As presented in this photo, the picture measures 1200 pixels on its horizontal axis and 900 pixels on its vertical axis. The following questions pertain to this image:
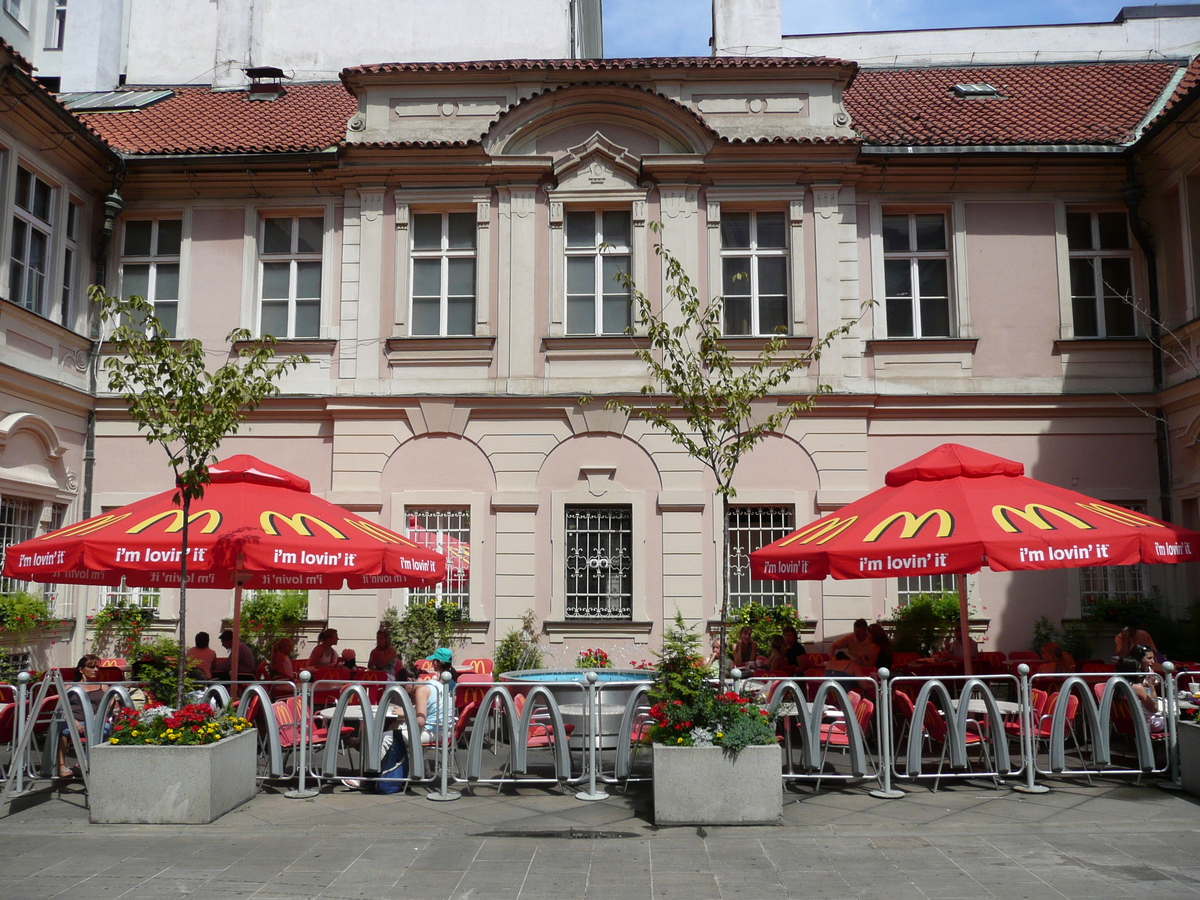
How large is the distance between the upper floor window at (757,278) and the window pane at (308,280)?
6.15m

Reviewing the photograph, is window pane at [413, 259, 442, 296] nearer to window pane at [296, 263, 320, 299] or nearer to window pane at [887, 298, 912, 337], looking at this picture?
window pane at [296, 263, 320, 299]

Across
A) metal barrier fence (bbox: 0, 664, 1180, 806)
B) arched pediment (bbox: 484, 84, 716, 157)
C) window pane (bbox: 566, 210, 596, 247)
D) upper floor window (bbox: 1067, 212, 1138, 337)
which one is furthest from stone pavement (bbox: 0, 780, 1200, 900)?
arched pediment (bbox: 484, 84, 716, 157)

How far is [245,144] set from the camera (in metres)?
15.8

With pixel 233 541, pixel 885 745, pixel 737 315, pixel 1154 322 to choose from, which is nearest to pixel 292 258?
pixel 737 315

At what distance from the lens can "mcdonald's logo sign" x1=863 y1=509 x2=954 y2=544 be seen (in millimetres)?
9281

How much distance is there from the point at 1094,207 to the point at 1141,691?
870 centimetres

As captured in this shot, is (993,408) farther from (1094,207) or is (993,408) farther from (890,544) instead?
(890,544)

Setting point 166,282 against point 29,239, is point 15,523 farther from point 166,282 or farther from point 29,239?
point 166,282

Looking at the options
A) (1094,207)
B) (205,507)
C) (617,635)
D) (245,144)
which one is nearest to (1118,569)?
(1094,207)

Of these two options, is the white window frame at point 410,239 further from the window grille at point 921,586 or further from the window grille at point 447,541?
the window grille at point 921,586

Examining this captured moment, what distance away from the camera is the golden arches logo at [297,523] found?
9539 mm

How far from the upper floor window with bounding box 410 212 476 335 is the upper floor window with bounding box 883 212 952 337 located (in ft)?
20.4

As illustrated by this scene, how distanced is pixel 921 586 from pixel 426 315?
26.9ft

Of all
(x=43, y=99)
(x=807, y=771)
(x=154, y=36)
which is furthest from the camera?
(x=154, y=36)
